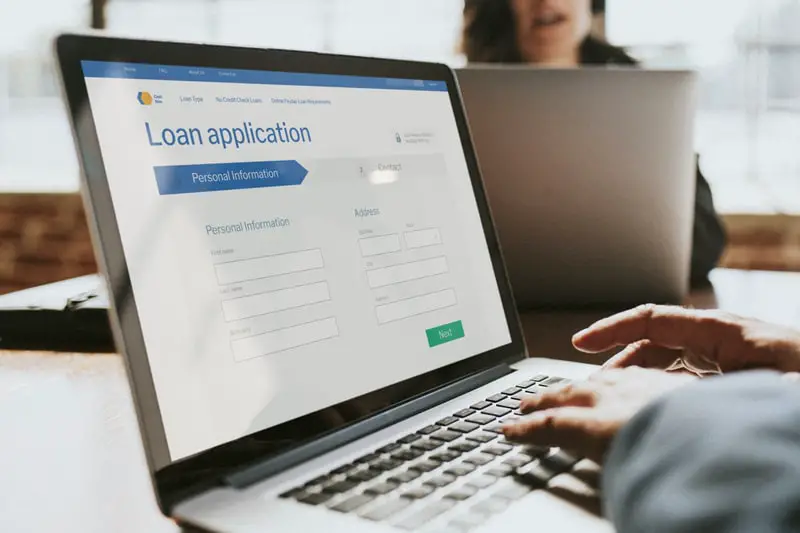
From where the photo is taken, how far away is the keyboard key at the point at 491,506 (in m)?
0.43

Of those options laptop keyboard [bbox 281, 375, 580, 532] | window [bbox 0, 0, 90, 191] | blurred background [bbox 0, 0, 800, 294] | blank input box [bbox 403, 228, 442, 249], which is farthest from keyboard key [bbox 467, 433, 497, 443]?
window [bbox 0, 0, 90, 191]

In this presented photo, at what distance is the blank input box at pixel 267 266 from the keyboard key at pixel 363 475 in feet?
0.53

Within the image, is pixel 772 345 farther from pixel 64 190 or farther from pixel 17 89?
pixel 17 89

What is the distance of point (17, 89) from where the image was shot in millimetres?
3195

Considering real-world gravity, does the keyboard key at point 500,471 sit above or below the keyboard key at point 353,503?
below

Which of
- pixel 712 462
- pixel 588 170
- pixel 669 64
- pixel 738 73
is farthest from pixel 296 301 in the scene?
pixel 738 73

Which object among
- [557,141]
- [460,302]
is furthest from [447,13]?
[460,302]

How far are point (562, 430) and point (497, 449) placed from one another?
0.06 m

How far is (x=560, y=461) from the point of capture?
505 millimetres

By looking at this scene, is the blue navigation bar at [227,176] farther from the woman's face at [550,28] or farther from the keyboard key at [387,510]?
the woman's face at [550,28]

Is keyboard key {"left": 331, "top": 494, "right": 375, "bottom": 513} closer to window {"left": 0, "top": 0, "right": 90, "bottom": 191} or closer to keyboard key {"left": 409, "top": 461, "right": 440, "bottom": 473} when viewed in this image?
keyboard key {"left": 409, "top": 461, "right": 440, "bottom": 473}

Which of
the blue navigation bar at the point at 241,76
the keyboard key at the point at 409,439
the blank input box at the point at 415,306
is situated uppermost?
the blue navigation bar at the point at 241,76

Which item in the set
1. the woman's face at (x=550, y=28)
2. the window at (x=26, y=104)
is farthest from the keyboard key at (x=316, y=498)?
the window at (x=26, y=104)

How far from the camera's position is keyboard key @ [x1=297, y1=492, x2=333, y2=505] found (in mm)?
450
